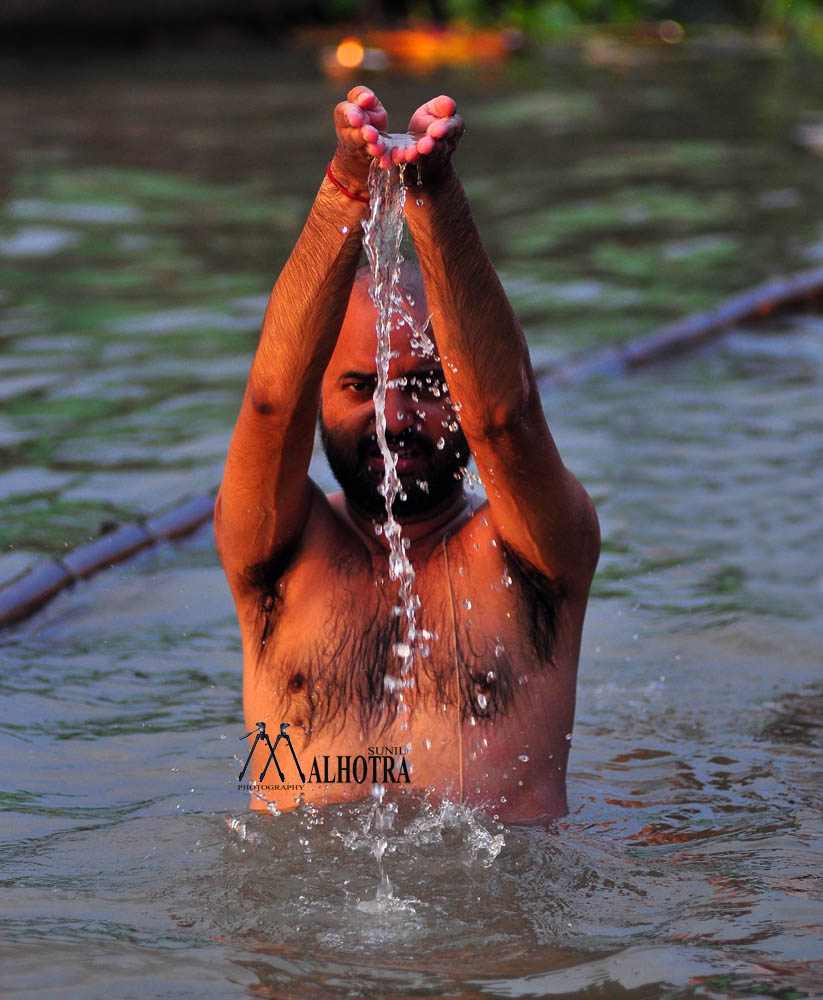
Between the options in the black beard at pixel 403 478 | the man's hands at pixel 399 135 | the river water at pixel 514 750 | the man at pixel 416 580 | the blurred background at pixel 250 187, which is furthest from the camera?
the blurred background at pixel 250 187

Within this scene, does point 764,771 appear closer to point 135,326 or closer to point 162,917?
point 162,917

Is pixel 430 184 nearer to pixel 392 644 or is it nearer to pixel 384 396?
pixel 384 396

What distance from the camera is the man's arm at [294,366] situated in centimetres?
266

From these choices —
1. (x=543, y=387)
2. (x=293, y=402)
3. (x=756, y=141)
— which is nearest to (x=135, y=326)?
(x=543, y=387)

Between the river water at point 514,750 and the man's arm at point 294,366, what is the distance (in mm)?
613

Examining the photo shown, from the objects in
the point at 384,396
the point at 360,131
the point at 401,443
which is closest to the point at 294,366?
the point at 384,396

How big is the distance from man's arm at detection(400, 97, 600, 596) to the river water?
616 mm

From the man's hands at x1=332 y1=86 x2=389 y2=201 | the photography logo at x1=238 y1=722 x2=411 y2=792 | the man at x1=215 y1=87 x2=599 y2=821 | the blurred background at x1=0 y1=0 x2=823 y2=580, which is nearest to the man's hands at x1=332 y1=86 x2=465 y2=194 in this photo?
the man's hands at x1=332 y1=86 x2=389 y2=201

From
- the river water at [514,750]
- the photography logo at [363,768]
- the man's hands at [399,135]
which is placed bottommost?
the river water at [514,750]

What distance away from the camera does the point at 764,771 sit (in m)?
4.15

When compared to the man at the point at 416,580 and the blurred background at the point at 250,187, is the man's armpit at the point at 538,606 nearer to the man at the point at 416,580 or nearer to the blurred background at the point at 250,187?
the man at the point at 416,580

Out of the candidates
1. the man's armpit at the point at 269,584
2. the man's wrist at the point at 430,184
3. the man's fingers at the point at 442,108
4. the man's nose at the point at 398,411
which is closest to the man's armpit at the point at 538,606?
the man's nose at the point at 398,411

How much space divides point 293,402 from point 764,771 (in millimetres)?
1916

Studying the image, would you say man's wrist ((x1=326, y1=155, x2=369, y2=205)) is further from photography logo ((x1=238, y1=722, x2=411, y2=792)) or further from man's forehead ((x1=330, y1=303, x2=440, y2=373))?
photography logo ((x1=238, y1=722, x2=411, y2=792))
